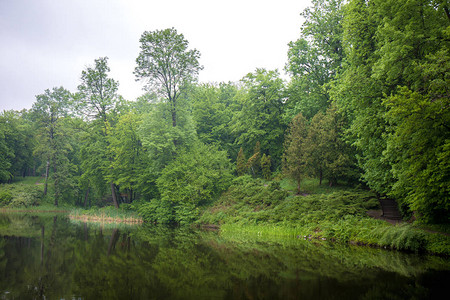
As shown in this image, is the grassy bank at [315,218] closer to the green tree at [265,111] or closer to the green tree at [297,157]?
the green tree at [297,157]

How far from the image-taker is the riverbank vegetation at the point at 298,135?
1147 cm

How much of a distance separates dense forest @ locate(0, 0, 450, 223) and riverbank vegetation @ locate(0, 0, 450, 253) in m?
0.10

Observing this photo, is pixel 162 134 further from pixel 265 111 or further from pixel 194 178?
pixel 265 111

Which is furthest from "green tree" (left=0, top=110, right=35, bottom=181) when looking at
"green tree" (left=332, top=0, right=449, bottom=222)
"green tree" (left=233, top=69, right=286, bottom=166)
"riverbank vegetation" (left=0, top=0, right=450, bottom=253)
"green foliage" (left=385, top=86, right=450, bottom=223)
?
"green foliage" (left=385, top=86, right=450, bottom=223)

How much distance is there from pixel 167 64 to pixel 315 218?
21528 millimetres

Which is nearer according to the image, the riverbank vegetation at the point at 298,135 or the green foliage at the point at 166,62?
the riverbank vegetation at the point at 298,135

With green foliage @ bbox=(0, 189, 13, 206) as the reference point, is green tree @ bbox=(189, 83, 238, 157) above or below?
above

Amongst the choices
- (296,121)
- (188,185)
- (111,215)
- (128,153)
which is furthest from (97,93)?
(296,121)

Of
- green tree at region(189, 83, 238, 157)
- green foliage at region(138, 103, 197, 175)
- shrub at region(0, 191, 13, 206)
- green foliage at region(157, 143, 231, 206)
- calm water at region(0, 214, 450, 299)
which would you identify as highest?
green tree at region(189, 83, 238, 157)

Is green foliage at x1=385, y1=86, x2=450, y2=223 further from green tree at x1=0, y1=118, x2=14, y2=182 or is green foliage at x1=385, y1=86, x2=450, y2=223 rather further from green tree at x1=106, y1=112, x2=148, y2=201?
green tree at x1=0, y1=118, x2=14, y2=182

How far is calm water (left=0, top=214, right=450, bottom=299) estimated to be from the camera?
642 cm

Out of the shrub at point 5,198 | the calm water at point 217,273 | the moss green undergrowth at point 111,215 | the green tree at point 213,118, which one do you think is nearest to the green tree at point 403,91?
the calm water at point 217,273

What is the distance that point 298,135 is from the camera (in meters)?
24.2

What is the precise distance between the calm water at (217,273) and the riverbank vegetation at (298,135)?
390cm
